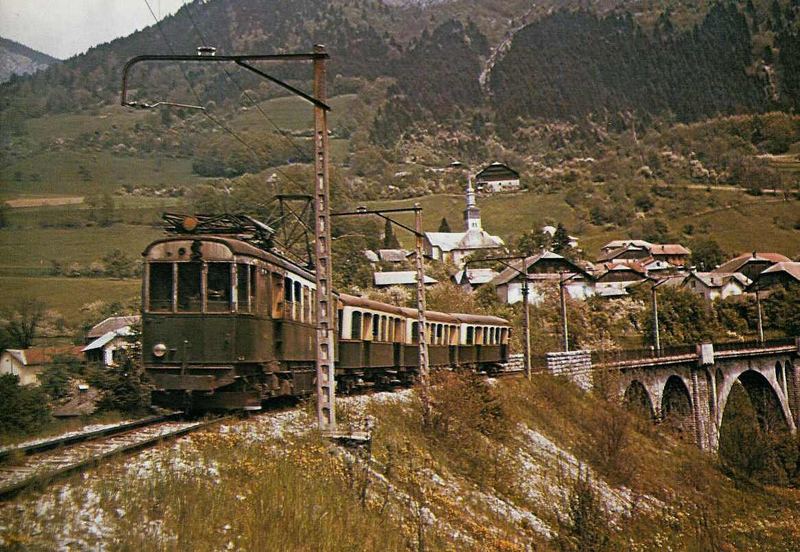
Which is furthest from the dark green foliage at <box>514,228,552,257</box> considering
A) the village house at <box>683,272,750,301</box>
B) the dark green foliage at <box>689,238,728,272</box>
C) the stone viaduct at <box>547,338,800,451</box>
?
the stone viaduct at <box>547,338,800,451</box>

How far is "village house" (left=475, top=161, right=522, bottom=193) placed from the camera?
159000 mm

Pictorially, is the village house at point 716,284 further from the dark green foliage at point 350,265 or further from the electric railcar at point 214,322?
the electric railcar at point 214,322

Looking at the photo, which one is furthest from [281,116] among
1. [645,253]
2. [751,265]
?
[751,265]

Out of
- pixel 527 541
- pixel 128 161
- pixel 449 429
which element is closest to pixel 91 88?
pixel 128 161

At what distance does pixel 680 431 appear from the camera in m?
51.0

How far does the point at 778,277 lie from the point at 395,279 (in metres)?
32.7

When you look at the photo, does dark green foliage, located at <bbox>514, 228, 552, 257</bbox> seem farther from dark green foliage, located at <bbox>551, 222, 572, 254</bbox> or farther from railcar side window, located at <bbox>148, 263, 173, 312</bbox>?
railcar side window, located at <bbox>148, 263, 173, 312</bbox>

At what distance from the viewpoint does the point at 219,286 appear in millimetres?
14922

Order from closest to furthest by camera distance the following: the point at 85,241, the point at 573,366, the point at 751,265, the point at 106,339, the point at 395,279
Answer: the point at 106,339 < the point at 85,241 < the point at 573,366 < the point at 395,279 < the point at 751,265

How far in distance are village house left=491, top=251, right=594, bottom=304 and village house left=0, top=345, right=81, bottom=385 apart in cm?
6074

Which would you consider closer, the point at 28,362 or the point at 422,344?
the point at 28,362

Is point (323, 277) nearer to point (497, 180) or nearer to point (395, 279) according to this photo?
point (395, 279)

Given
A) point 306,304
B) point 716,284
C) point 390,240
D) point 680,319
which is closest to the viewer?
point 306,304

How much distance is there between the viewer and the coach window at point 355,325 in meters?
22.7
